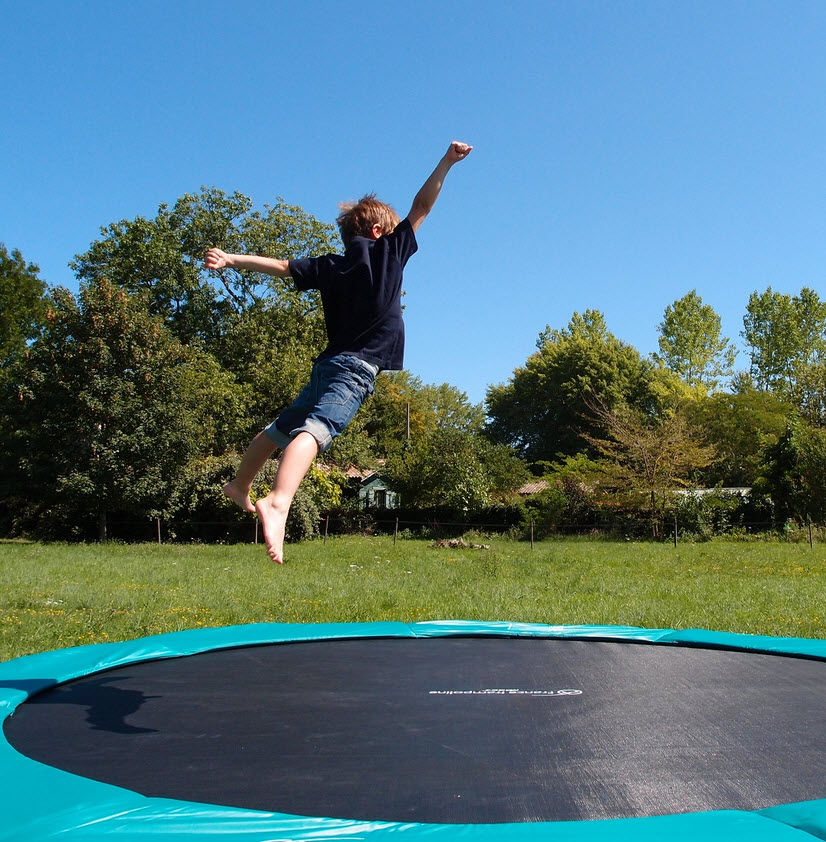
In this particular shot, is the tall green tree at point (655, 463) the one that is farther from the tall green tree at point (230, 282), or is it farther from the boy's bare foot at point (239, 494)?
the boy's bare foot at point (239, 494)

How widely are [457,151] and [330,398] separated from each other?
86 cm

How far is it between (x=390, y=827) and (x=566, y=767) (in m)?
0.53

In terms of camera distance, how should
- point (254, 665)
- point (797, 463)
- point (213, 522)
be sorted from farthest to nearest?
1. point (797, 463)
2. point (213, 522)
3. point (254, 665)

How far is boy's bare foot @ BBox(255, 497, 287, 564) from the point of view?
1.98 m

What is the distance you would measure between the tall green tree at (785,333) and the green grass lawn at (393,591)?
61.3 ft

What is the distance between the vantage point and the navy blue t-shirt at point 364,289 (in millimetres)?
2285

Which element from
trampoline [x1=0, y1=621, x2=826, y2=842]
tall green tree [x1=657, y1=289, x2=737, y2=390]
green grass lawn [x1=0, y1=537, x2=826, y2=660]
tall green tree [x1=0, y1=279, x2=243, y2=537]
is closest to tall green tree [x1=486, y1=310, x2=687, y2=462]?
tall green tree [x1=657, y1=289, x2=737, y2=390]

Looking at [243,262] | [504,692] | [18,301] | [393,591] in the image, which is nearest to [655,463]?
[393,591]

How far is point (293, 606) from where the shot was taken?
5207 millimetres

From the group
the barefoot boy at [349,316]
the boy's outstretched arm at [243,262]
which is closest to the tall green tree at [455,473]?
the barefoot boy at [349,316]

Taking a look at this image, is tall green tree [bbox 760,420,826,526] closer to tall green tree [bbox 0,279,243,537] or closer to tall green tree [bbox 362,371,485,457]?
tall green tree [bbox 362,371,485,457]

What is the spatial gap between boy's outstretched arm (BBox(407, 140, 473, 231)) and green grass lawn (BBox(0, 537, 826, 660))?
2893 millimetres

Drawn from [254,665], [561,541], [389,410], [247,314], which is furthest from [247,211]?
[254,665]

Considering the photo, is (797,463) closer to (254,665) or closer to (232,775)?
(254,665)
